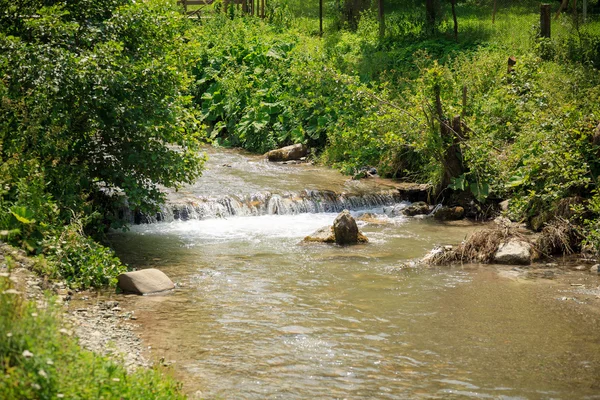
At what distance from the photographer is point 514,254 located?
42.0 ft

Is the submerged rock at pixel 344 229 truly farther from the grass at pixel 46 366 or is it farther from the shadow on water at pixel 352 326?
the grass at pixel 46 366

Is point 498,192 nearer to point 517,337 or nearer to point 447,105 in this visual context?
point 447,105

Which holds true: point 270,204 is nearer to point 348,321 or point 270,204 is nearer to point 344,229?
point 344,229

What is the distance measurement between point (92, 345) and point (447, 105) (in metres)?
11.8

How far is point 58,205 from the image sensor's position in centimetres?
1120

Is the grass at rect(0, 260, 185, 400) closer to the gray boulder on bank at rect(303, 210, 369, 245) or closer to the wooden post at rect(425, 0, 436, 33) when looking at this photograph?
the gray boulder on bank at rect(303, 210, 369, 245)

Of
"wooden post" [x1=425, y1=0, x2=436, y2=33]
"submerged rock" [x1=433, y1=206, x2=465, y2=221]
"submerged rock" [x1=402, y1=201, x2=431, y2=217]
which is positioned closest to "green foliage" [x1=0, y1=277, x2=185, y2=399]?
"submerged rock" [x1=433, y1=206, x2=465, y2=221]

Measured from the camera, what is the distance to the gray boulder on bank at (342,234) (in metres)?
13.9

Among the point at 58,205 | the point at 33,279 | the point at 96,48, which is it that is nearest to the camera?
the point at 33,279

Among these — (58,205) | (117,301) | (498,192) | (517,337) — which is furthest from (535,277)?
(58,205)

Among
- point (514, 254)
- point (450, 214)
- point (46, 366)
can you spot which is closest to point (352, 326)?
point (514, 254)

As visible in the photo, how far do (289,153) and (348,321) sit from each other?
41.7 ft

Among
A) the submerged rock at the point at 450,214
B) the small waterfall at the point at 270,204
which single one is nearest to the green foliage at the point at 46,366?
the small waterfall at the point at 270,204

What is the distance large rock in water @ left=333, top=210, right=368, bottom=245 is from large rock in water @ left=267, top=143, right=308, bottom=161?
27.0 feet
